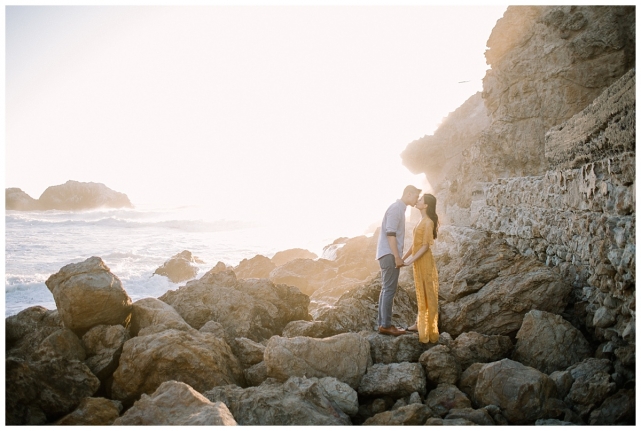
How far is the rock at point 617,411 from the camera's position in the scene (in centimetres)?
334

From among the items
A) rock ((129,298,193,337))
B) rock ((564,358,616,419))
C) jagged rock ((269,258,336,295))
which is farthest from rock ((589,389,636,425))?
jagged rock ((269,258,336,295))

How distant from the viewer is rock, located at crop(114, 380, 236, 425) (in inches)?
126

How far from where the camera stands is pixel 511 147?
47.4ft

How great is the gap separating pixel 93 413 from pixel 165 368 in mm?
782

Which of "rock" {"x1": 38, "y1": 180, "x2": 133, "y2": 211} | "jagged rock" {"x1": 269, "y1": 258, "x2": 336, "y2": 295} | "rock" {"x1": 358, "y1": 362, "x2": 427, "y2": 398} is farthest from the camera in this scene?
"rock" {"x1": 38, "y1": 180, "x2": 133, "y2": 211}

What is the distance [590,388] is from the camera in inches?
141

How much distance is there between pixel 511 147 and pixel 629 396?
12.5m

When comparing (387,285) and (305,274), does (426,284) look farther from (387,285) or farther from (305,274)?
(305,274)

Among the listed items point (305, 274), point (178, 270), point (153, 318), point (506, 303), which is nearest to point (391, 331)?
point (506, 303)

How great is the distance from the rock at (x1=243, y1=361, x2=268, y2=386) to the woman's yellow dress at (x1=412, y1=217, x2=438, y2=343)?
6.49 feet

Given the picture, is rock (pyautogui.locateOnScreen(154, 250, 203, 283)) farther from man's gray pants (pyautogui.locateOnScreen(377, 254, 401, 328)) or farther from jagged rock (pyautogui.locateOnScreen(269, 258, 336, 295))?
man's gray pants (pyautogui.locateOnScreen(377, 254, 401, 328))

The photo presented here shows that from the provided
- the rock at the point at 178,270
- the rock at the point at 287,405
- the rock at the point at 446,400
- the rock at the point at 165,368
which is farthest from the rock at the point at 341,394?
the rock at the point at 178,270

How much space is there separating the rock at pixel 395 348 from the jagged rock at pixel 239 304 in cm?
190

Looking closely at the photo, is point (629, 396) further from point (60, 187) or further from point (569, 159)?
point (60, 187)
